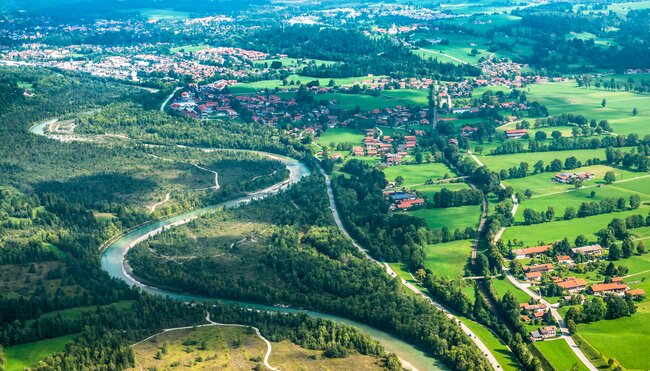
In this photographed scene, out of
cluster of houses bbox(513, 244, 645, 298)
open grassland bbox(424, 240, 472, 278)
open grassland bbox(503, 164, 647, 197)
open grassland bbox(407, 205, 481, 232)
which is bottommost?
open grassland bbox(424, 240, 472, 278)

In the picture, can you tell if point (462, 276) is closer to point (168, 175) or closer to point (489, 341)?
point (489, 341)

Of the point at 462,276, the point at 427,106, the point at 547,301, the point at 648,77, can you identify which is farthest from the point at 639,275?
the point at 648,77

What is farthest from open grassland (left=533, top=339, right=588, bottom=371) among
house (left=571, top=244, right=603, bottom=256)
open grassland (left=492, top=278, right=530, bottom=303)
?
house (left=571, top=244, right=603, bottom=256)

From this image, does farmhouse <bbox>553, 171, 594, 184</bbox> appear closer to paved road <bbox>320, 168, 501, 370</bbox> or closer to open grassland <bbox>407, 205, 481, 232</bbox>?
open grassland <bbox>407, 205, 481, 232</bbox>

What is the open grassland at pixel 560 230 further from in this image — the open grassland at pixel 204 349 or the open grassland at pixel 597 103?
the open grassland at pixel 597 103

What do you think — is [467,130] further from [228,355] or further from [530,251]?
[228,355]

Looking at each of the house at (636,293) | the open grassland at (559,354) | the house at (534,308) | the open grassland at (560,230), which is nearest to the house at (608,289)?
the house at (636,293)
